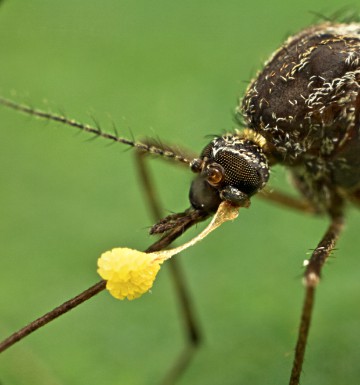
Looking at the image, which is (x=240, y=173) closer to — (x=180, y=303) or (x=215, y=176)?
(x=215, y=176)

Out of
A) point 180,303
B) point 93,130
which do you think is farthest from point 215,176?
point 180,303

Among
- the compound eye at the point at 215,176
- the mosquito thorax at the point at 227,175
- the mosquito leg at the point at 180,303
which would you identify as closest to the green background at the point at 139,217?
the mosquito leg at the point at 180,303

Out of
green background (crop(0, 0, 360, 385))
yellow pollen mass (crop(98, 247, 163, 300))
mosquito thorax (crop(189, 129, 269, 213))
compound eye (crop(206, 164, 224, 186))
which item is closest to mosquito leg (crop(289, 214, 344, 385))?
green background (crop(0, 0, 360, 385))

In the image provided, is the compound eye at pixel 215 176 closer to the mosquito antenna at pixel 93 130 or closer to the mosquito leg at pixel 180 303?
the mosquito antenna at pixel 93 130

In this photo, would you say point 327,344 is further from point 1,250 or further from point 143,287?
point 1,250

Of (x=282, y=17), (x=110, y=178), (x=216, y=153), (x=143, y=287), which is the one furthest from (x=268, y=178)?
(x=282, y=17)
